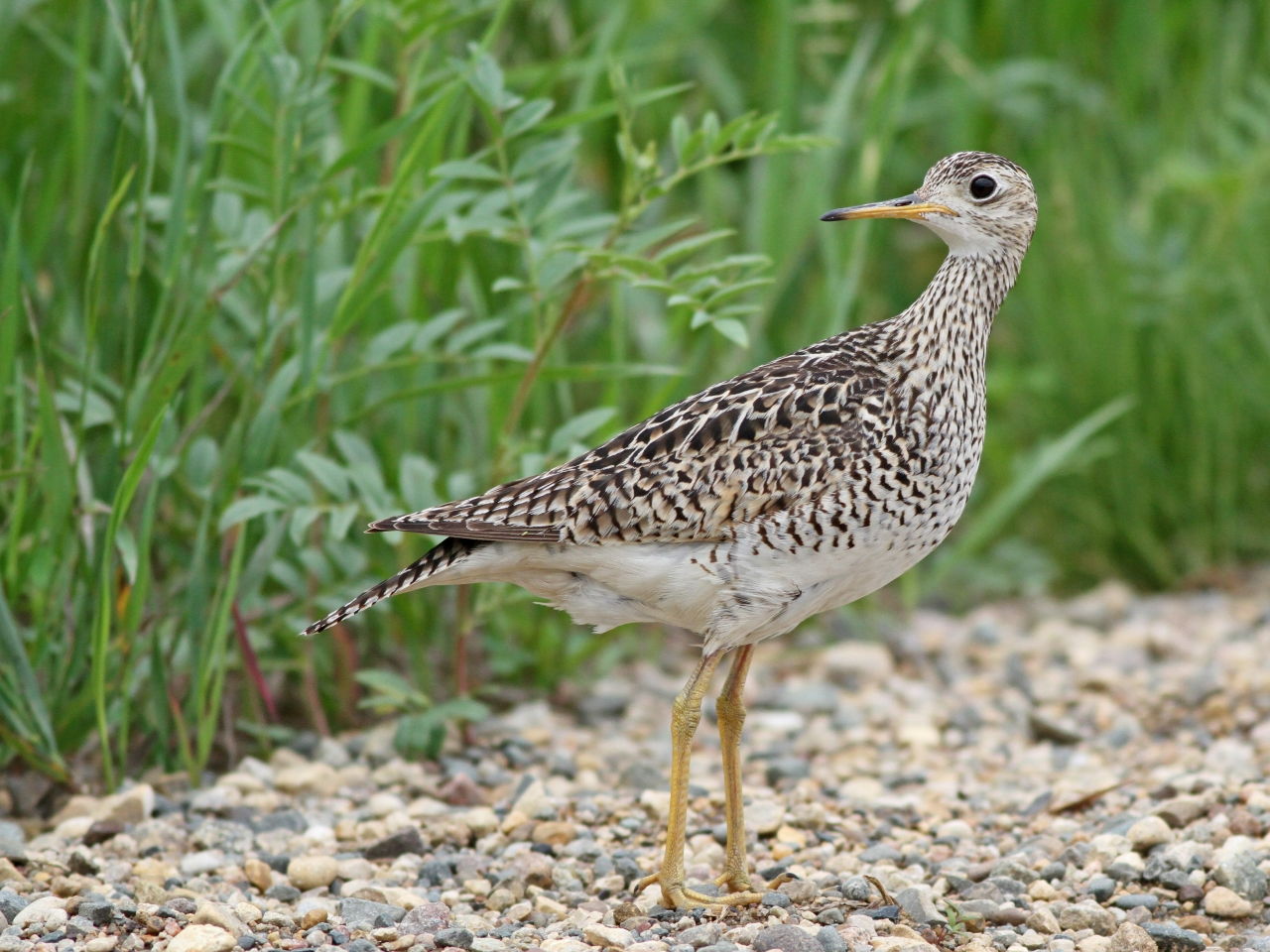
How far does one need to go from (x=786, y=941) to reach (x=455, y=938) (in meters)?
0.80

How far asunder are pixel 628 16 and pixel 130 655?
13.3 ft

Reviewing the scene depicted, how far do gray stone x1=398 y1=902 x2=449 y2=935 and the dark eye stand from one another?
2422 millimetres

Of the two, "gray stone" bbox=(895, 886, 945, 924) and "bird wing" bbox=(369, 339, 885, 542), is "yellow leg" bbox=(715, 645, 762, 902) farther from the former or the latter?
"bird wing" bbox=(369, 339, 885, 542)

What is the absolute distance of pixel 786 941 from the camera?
3982 mm

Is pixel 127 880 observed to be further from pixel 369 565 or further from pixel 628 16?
pixel 628 16

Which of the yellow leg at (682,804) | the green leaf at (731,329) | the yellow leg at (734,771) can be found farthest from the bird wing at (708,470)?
the yellow leg at (734,771)

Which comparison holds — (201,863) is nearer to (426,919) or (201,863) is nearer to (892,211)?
(426,919)

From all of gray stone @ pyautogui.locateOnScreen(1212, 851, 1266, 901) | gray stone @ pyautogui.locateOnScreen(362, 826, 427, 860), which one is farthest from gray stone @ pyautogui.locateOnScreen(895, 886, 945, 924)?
gray stone @ pyautogui.locateOnScreen(362, 826, 427, 860)

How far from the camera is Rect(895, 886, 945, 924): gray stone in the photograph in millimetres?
4270

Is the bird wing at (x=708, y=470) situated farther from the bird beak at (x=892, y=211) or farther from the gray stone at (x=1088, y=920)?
the gray stone at (x=1088, y=920)

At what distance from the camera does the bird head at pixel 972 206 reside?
4570 mm

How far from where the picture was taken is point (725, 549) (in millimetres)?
4367

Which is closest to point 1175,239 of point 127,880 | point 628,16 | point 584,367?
point 628,16

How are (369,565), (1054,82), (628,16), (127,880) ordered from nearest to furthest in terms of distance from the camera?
1. (127,880)
2. (369,565)
3. (628,16)
4. (1054,82)
